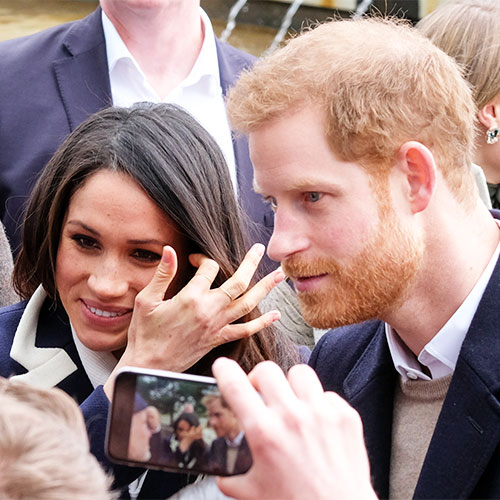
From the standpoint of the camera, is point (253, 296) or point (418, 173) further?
point (253, 296)

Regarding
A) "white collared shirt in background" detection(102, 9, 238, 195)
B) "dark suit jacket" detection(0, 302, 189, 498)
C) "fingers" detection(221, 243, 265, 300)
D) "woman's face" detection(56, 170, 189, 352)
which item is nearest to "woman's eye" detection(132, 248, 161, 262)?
"woman's face" detection(56, 170, 189, 352)

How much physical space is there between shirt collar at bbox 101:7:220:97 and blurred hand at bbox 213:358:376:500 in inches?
92.6

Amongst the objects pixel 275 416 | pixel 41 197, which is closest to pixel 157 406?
pixel 275 416

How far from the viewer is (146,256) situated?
106 inches

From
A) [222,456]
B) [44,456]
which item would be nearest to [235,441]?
[222,456]

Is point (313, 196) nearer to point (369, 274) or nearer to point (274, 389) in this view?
point (369, 274)

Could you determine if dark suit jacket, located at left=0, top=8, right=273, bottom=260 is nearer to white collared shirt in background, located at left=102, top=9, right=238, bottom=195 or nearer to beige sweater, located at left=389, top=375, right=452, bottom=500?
white collared shirt in background, located at left=102, top=9, right=238, bottom=195

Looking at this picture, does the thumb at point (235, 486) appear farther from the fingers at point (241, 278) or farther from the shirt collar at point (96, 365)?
the shirt collar at point (96, 365)

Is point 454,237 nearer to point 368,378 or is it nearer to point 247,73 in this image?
point 368,378

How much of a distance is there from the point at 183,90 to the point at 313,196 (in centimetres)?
158

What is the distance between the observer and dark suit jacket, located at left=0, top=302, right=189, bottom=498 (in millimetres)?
2416

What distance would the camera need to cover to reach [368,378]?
244 centimetres

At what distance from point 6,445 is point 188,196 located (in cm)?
150

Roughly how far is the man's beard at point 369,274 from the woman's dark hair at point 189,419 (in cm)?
75
